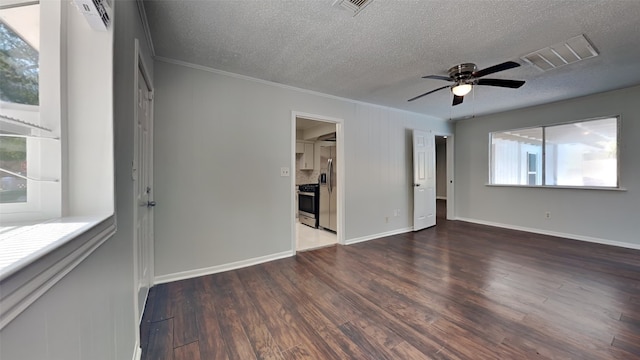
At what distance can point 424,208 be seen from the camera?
4.87 metres

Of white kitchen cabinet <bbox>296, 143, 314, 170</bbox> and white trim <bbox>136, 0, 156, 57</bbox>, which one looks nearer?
white trim <bbox>136, 0, 156, 57</bbox>

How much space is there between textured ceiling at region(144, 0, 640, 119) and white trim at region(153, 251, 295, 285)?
2316 millimetres

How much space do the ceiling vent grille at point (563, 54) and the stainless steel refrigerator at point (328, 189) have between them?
284 centimetres

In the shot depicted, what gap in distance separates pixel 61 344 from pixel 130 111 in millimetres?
1232

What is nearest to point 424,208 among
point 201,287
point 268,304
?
point 268,304

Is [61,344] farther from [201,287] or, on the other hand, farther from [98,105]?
[201,287]

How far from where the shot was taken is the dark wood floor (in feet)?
5.17

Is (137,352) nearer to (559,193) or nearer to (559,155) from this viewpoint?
(559,193)

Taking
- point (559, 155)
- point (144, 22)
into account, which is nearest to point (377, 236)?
point (559, 155)

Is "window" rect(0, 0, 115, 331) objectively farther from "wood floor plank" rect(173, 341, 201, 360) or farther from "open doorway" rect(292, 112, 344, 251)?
"open doorway" rect(292, 112, 344, 251)

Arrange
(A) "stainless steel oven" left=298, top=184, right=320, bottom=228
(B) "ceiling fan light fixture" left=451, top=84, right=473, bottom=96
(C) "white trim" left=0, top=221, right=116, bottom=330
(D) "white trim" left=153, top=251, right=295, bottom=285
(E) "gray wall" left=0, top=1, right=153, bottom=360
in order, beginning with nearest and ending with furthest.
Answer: (C) "white trim" left=0, top=221, right=116, bottom=330 → (E) "gray wall" left=0, top=1, right=153, bottom=360 → (D) "white trim" left=153, top=251, right=295, bottom=285 → (B) "ceiling fan light fixture" left=451, top=84, right=473, bottom=96 → (A) "stainless steel oven" left=298, top=184, right=320, bottom=228

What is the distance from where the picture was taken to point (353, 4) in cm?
170

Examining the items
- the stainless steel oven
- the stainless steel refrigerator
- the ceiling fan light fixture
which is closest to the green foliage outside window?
the ceiling fan light fixture

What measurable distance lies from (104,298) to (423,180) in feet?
16.2
